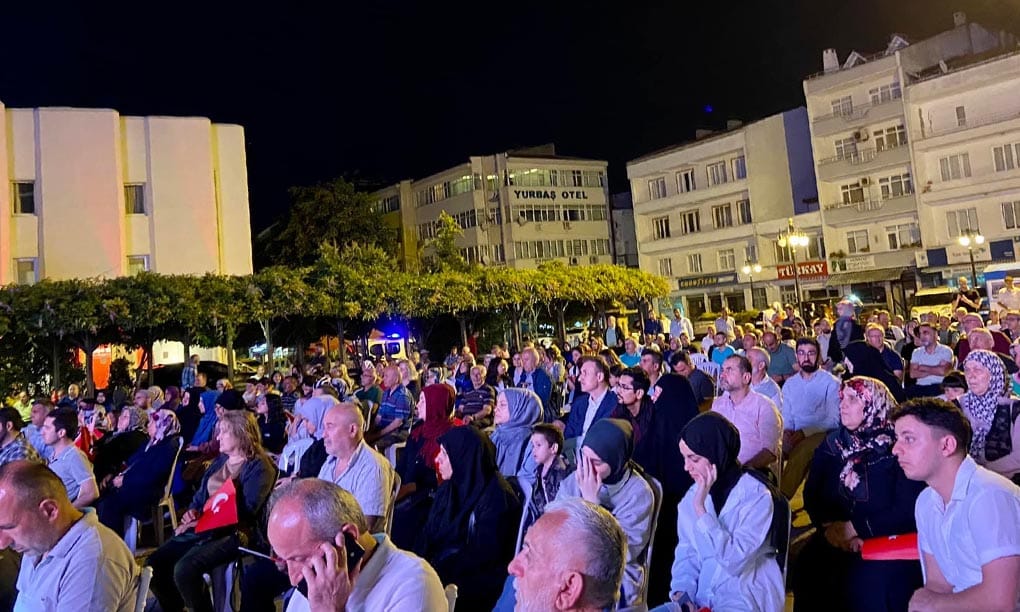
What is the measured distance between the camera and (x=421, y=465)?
597 cm

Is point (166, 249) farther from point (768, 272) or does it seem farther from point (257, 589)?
point (768, 272)

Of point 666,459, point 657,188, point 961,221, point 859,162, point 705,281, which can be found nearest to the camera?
point 666,459

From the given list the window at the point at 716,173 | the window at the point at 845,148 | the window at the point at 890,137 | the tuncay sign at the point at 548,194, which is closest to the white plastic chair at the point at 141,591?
the window at the point at 890,137

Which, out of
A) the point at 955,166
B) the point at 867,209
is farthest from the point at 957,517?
the point at 867,209

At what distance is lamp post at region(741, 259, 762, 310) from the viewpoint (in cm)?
3712

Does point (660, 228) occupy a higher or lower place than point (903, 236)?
higher

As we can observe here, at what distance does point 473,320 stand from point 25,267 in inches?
589

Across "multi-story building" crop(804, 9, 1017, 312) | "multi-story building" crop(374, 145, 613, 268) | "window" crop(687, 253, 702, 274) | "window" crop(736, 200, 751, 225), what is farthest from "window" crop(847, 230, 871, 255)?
"multi-story building" crop(374, 145, 613, 268)

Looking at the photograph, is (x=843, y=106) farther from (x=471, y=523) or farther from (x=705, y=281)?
(x=471, y=523)

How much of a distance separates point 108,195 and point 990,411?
2633 cm

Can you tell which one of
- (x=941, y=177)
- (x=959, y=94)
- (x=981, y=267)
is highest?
(x=959, y=94)

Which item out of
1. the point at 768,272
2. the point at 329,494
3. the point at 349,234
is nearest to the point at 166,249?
the point at 349,234

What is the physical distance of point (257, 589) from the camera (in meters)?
4.42

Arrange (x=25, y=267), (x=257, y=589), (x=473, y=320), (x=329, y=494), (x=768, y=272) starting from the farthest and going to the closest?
(x=768, y=272)
(x=473, y=320)
(x=25, y=267)
(x=257, y=589)
(x=329, y=494)
